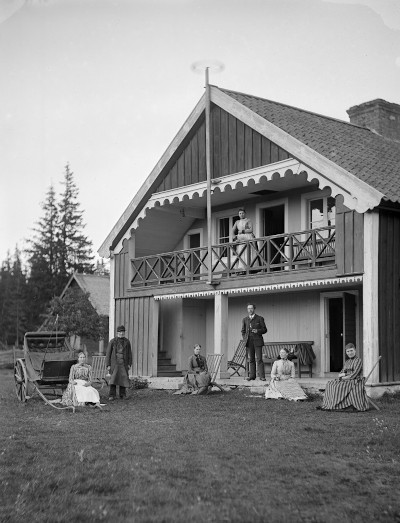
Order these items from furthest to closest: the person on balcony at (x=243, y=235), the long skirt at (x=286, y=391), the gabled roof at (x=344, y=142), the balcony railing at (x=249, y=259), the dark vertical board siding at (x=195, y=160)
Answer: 1. the dark vertical board siding at (x=195, y=160)
2. the person on balcony at (x=243, y=235)
3. the balcony railing at (x=249, y=259)
4. the gabled roof at (x=344, y=142)
5. the long skirt at (x=286, y=391)

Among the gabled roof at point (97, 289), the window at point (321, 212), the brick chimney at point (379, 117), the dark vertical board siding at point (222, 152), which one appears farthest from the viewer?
the gabled roof at point (97, 289)

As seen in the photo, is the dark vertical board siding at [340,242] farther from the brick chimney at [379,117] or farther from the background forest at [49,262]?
the background forest at [49,262]

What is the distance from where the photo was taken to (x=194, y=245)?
25.0m

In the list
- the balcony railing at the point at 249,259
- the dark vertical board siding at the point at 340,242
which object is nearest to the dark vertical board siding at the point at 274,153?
the balcony railing at the point at 249,259

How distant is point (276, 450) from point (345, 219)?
28.0 ft

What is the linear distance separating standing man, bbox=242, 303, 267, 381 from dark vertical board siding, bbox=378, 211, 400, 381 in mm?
2923

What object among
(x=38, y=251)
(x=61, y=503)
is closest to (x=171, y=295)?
(x=61, y=503)

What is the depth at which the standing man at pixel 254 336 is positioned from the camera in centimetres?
1856

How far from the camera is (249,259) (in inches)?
802

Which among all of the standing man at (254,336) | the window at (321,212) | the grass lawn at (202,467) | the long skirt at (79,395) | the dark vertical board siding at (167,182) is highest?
the dark vertical board siding at (167,182)

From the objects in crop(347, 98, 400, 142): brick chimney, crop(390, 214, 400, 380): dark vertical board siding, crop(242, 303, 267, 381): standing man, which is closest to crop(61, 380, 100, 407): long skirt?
crop(242, 303, 267, 381): standing man

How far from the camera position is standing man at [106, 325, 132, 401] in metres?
18.0

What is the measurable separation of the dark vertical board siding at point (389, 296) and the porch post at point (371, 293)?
141mm

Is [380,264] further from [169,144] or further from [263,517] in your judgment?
[263,517]
